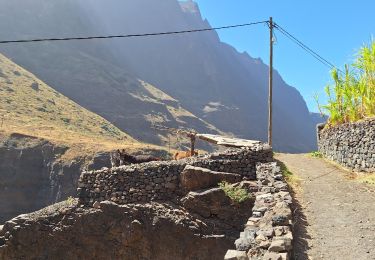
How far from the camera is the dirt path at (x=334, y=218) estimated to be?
358 inches

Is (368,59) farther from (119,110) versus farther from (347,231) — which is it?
(119,110)

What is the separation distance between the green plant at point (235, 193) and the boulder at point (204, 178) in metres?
0.70

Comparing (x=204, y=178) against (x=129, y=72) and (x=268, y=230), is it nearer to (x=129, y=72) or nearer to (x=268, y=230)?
(x=268, y=230)

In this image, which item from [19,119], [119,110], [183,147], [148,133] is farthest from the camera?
[119,110]

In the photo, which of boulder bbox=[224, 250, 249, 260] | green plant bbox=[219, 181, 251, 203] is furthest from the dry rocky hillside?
boulder bbox=[224, 250, 249, 260]

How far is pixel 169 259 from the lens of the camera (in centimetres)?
1686

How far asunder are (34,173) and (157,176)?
1647 inches

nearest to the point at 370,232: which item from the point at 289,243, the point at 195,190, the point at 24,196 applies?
the point at 289,243

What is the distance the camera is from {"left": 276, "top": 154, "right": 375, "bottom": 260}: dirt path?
909cm

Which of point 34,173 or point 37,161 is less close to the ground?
point 37,161

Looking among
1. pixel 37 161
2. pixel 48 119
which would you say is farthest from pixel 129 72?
pixel 37 161

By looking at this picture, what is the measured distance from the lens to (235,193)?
16375mm

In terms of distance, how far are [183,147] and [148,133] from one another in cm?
1799

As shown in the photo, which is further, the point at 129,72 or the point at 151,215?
the point at 129,72
